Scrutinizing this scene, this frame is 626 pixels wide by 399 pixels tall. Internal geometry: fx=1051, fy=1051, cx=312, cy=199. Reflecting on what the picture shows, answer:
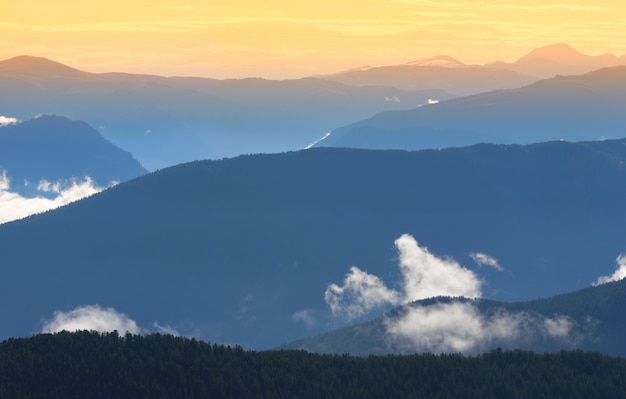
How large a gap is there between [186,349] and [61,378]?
83.7 ft

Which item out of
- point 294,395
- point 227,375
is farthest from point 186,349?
point 294,395

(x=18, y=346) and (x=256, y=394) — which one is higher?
(x=18, y=346)

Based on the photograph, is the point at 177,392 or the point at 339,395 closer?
the point at 177,392

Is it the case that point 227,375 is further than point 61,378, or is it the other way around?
point 227,375

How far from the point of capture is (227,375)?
19712 cm

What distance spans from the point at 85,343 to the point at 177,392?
80.7 feet

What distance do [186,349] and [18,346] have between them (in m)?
30.7

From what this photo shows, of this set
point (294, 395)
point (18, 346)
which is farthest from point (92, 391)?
point (294, 395)

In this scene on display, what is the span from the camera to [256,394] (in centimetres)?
19425

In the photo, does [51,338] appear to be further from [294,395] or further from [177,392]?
[294,395]

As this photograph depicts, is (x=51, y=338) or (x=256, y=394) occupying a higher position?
(x=51, y=338)

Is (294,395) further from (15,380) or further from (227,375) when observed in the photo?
(15,380)

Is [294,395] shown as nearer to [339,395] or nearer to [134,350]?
[339,395]


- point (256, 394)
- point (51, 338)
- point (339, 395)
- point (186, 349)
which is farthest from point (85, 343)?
point (339, 395)
